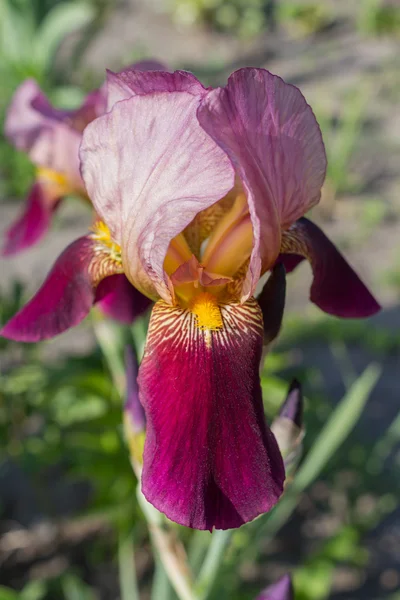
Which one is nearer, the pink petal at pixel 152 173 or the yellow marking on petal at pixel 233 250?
the pink petal at pixel 152 173

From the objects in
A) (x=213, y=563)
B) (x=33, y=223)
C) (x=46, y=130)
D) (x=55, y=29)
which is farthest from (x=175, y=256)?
(x=55, y=29)

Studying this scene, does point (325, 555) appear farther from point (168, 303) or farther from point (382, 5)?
point (382, 5)

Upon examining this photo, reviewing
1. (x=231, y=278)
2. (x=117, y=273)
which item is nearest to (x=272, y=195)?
(x=231, y=278)

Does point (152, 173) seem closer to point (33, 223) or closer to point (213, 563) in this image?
point (213, 563)

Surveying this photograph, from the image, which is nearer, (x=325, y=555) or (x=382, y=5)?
(x=325, y=555)

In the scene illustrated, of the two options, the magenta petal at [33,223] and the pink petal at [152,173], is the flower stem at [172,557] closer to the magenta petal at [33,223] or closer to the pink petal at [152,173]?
the pink petal at [152,173]

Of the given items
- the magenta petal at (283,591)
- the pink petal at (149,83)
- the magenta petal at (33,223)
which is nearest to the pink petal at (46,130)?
the magenta petal at (33,223)
